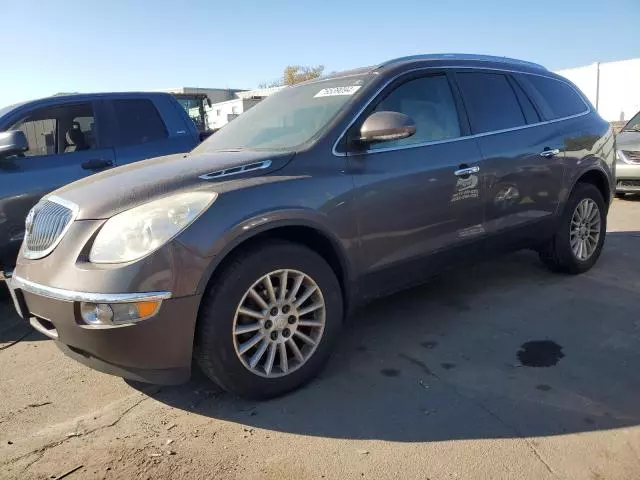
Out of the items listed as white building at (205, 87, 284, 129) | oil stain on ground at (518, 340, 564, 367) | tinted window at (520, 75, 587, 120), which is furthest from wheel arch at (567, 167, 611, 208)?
white building at (205, 87, 284, 129)

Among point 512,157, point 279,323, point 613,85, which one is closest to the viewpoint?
point 279,323

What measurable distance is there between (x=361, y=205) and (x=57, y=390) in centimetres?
213

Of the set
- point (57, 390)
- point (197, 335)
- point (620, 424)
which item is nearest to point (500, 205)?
point (620, 424)

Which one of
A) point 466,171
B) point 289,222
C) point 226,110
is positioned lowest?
point 289,222

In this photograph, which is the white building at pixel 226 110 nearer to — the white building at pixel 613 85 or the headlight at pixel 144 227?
the white building at pixel 613 85

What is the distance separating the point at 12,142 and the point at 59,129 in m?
0.78

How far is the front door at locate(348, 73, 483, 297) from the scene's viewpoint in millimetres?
3203

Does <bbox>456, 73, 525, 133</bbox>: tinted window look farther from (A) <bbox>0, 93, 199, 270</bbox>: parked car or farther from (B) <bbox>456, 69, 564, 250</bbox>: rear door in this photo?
(A) <bbox>0, 93, 199, 270</bbox>: parked car

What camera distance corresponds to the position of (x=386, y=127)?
3.03 metres

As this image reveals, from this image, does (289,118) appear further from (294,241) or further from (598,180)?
(598,180)

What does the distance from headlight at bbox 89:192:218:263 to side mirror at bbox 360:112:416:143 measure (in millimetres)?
1019

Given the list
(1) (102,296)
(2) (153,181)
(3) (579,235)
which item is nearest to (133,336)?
(1) (102,296)

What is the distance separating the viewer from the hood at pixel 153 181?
2662mm

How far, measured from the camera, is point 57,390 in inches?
125
